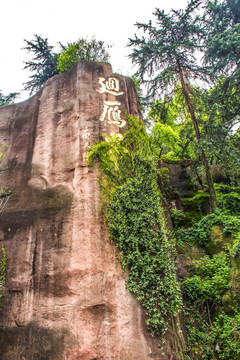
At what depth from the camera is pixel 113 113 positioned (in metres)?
7.85

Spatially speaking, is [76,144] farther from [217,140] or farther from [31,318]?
[217,140]

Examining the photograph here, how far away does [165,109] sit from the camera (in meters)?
14.0

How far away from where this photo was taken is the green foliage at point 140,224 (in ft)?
17.0

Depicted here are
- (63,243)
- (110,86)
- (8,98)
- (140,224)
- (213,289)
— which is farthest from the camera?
(8,98)

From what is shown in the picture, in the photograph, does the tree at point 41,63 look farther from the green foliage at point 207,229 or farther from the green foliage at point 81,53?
the green foliage at point 207,229

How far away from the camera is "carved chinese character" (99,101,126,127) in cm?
771

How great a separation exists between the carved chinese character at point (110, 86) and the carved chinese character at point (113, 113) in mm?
480

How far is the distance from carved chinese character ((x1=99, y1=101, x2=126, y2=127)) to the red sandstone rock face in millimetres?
104

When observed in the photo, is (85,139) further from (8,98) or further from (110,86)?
(8,98)

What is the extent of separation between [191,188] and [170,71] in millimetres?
5865

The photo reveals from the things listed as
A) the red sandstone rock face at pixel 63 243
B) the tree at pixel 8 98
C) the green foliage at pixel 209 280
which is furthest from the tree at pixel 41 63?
the green foliage at pixel 209 280

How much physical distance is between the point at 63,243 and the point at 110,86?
215 inches

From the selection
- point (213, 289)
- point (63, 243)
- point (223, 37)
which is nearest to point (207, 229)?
point (213, 289)

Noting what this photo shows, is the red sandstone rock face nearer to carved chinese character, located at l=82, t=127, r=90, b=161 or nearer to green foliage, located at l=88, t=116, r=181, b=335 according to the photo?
carved chinese character, located at l=82, t=127, r=90, b=161
